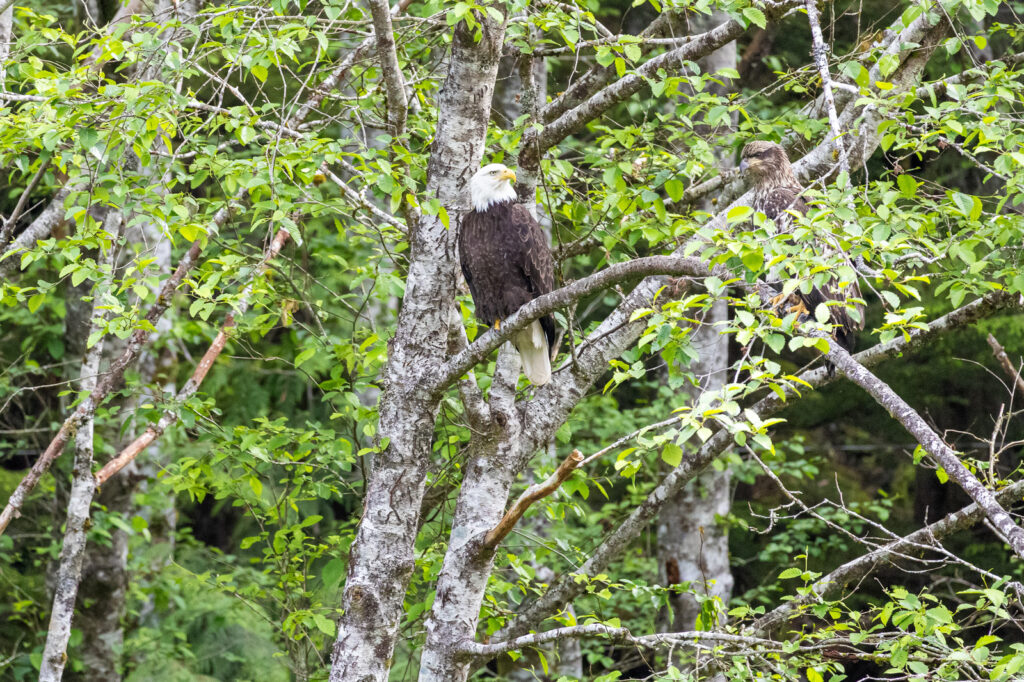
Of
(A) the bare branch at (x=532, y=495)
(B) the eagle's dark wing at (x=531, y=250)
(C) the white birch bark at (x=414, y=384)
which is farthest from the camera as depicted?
(B) the eagle's dark wing at (x=531, y=250)

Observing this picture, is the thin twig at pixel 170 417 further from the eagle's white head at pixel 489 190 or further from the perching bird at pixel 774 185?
the perching bird at pixel 774 185

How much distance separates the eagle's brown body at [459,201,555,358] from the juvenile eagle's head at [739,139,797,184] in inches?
49.3

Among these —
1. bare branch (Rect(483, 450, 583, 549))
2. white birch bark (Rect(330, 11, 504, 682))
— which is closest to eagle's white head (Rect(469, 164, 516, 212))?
white birch bark (Rect(330, 11, 504, 682))

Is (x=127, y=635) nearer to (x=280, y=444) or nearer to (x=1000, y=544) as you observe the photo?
(x=280, y=444)

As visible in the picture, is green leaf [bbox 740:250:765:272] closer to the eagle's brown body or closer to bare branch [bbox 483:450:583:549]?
bare branch [bbox 483:450:583:549]

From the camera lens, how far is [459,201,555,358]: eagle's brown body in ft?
14.9

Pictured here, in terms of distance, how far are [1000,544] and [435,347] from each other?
5523mm

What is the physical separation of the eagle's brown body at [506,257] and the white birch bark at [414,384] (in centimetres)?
93

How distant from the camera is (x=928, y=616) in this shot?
10.5 feet

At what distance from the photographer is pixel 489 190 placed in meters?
4.57

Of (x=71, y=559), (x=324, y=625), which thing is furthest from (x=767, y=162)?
(x=71, y=559)

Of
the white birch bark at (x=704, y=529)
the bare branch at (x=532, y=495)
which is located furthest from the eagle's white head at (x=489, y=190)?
the white birch bark at (x=704, y=529)

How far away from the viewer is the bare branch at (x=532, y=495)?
10.5 feet

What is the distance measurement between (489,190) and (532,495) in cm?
178
